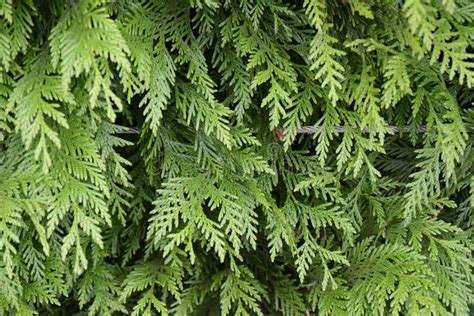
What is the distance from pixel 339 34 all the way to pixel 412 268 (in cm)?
70

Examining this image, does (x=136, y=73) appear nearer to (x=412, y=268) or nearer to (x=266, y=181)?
(x=266, y=181)

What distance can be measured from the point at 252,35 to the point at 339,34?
0.86ft

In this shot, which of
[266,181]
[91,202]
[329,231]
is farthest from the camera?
[329,231]

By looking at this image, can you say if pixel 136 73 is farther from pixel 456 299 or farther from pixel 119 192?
pixel 456 299

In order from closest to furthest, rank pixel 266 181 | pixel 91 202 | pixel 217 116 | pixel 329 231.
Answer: pixel 91 202 < pixel 217 116 < pixel 266 181 < pixel 329 231

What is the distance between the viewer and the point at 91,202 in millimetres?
1283

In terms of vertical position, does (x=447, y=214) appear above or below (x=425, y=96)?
below

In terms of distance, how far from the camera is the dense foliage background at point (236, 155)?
128 centimetres

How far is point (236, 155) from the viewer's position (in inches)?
57.1

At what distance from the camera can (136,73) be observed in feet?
4.64

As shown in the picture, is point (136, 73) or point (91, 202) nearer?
point (91, 202)

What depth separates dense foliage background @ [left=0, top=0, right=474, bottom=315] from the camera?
4.19ft

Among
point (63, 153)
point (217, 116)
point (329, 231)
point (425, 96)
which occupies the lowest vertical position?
point (329, 231)

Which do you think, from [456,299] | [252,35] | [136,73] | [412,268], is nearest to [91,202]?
[136,73]
